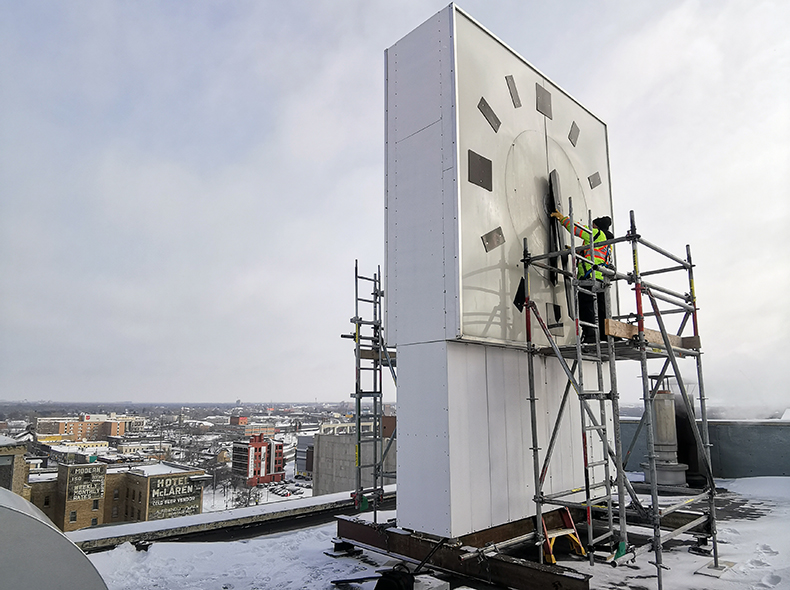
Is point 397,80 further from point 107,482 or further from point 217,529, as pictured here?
point 107,482

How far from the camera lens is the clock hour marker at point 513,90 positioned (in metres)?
8.70

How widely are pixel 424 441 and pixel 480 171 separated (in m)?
4.15

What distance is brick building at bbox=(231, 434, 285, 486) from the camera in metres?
77.8

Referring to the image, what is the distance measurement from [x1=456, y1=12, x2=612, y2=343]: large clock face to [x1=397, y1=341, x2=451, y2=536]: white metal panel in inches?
30.0

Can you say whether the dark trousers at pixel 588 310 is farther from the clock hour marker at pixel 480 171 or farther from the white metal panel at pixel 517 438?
the clock hour marker at pixel 480 171

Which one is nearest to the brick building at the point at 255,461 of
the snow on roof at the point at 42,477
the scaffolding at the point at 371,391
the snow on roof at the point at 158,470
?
the snow on roof at the point at 158,470

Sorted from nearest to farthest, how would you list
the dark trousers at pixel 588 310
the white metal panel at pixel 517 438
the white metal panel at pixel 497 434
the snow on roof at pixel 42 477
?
1. the white metal panel at pixel 497 434
2. the white metal panel at pixel 517 438
3. the dark trousers at pixel 588 310
4. the snow on roof at pixel 42 477

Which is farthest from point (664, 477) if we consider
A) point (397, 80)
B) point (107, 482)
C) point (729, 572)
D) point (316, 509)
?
point (107, 482)

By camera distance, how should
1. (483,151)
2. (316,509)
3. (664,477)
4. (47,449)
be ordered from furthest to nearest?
(47,449) → (664,477) → (316,509) → (483,151)

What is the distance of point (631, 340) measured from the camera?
689cm

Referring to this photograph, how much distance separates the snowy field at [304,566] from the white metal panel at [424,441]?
1.11 meters

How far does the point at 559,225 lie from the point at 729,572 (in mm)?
5830

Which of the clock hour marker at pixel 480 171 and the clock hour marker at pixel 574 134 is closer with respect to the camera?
the clock hour marker at pixel 480 171

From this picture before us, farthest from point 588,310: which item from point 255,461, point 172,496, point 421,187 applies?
point 255,461
